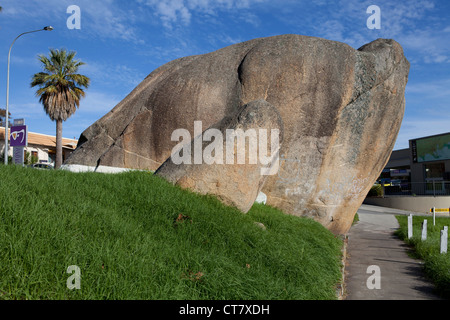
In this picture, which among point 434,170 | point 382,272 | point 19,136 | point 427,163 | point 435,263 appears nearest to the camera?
point 435,263

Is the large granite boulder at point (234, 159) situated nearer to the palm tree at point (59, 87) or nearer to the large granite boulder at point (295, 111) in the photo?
the large granite boulder at point (295, 111)

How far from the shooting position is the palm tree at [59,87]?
74.7ft

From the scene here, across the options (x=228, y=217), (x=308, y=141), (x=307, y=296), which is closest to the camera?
(x=307, y=296)

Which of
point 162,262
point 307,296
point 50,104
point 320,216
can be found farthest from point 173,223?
point 50,104

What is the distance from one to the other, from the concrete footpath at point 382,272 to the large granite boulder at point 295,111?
5.18 ft

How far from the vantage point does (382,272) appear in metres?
7.62

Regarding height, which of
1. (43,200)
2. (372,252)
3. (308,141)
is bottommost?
(372,252)

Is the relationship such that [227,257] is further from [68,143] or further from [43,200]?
[68,143]

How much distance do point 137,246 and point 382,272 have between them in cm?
561

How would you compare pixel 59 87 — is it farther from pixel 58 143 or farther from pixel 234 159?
pixel 234 159

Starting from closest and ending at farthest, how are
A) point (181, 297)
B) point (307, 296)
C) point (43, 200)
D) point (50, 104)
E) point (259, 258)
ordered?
point (181, 297) → point (307, 296) → point (43, 200) → point (259, 258) → point (50, 104)

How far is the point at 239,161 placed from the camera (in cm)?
671

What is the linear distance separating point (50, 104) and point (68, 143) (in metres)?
10.5

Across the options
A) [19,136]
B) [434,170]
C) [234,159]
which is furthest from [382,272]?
[434,170]
